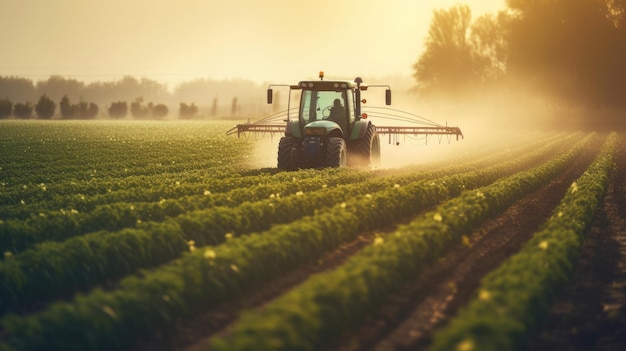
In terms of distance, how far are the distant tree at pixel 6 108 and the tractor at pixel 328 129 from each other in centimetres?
12031

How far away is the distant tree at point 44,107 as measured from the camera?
136 m

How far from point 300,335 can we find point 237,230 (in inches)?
273

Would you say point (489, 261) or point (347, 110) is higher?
point (347, 110)

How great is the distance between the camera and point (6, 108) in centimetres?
13438

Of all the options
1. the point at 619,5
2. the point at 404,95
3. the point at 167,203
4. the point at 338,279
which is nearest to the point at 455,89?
the point at 404,95

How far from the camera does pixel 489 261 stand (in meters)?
12.9

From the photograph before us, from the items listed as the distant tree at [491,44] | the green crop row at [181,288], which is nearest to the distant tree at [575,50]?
the distant tree at [491,44]

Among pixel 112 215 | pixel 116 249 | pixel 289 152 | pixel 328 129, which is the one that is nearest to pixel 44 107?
pixel 289 152

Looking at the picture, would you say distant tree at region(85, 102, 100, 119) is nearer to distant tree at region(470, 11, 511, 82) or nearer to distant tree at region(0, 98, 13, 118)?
distant tree at region(0, 98, 13, 118)

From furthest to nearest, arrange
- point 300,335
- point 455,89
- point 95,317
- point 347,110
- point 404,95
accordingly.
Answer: point 404,95, point 455,89, point 347,110, point 95,317, point 300,335

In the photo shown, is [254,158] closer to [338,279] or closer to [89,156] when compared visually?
[89,156]

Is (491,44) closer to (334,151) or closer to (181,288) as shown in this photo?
(334,151)

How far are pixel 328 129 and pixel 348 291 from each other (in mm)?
15082

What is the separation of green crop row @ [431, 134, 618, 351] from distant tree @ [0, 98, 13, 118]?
436ft
